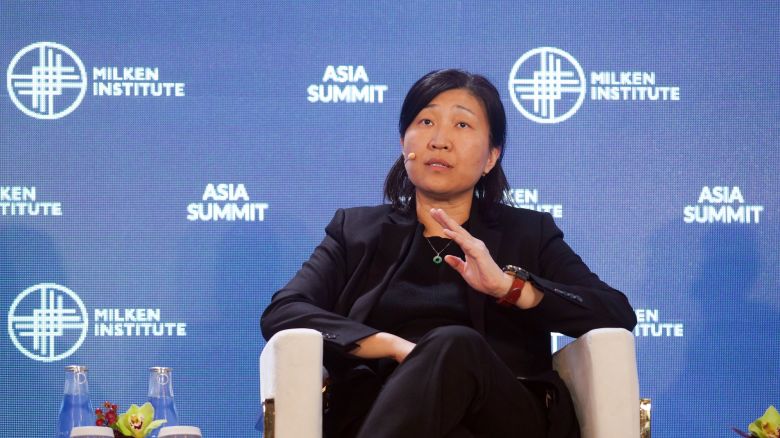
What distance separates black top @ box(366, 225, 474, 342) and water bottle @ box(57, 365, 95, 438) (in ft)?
2.87

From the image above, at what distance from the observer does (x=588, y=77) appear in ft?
13.2

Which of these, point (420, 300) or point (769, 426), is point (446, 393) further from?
point (769, 426)

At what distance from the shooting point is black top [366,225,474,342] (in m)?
2.83

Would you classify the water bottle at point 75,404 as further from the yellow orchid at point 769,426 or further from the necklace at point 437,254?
the yellow orchid at point 769,426

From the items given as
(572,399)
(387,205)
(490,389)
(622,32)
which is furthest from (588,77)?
(490,389)

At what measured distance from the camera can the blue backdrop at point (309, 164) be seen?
395cm

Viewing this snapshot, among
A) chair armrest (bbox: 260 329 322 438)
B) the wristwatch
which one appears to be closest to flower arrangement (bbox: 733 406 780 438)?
the wristwatch

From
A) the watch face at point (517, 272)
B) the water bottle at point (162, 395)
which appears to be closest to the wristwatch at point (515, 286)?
the watch face at point (517, 272)

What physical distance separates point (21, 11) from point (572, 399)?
8.32 feet

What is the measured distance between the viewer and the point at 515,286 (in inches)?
105

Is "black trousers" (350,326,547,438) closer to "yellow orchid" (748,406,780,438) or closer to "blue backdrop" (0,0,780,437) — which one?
"yellow orchid" (748,406,780,438)

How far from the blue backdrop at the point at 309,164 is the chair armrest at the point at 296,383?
1514 millimetres

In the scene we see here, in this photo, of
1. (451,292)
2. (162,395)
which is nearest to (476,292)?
(451,292)

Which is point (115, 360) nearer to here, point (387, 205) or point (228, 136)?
point (228, 136)
